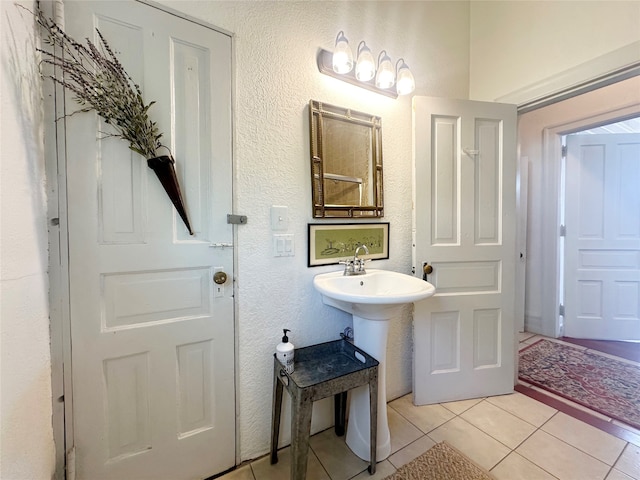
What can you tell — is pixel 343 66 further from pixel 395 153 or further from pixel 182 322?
pixel 182 322

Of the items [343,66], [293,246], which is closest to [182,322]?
[293,246]

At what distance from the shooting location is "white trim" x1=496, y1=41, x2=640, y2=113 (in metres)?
1.35

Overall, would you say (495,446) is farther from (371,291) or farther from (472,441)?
(371,291)

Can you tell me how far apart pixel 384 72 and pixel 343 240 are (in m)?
0.98

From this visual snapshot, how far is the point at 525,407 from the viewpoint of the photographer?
5.64 ft

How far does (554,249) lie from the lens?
2.78 metres

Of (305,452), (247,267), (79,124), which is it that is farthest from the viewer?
(247,267)

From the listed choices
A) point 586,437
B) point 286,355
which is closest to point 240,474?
point 286,355

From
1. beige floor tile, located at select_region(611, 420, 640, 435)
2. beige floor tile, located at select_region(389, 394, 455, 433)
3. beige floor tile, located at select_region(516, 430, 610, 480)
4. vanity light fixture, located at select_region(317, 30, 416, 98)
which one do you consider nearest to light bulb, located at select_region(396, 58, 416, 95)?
vanity light fixture, located at select_region(317, 30, 416, 98)

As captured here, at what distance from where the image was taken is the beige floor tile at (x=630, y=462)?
4.09 feet

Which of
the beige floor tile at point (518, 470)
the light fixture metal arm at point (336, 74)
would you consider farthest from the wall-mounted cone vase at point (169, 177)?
the beige floor tile at point (518, 470)

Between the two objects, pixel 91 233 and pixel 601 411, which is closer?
pixel 91 233

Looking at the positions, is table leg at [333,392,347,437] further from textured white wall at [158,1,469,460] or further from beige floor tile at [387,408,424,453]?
beige floor tile at [387,408,424,453]

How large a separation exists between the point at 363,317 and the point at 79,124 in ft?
4.54
